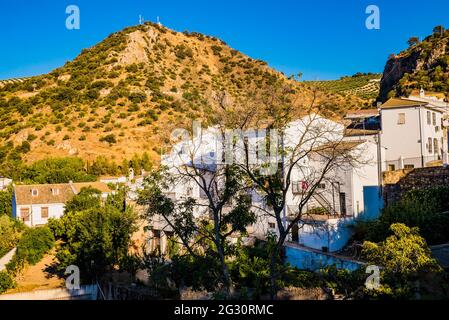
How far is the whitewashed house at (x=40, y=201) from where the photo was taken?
37312mm

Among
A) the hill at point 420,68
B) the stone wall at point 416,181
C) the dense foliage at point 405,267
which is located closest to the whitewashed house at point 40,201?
the stone wall at point 416,181

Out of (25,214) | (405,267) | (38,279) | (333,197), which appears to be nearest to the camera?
(405,267)

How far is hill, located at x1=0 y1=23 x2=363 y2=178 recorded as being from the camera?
5603cm

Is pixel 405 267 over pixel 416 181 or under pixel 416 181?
under

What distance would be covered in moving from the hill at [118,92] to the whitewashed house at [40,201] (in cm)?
1099

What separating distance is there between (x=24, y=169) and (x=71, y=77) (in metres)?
29.6

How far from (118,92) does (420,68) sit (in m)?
38.6

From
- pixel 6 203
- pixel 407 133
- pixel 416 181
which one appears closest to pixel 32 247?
pixel 6 203

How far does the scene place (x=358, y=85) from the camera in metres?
87.8

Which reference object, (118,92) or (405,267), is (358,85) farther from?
(405,267)

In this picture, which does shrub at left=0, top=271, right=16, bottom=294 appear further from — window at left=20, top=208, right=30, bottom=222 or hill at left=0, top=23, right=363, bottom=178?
hill at left=0, top=23, right=363, bottom=178

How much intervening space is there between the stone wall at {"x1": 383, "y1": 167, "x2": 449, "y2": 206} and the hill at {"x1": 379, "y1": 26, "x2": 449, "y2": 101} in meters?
23.1

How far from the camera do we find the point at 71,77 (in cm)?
7294

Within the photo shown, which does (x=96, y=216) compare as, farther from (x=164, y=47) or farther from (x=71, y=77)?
(x=164, y=47)
